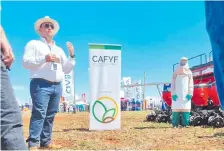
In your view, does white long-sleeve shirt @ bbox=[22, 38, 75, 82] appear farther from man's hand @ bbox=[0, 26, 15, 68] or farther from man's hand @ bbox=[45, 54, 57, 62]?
man's hand @ bbox=[0, 26, 15, 68]

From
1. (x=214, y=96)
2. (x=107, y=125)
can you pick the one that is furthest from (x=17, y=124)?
(x=214, y=96)

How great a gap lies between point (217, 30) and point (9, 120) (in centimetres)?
130

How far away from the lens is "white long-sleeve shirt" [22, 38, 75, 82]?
4.62 metres

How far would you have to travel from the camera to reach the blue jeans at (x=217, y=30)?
1.77 metres

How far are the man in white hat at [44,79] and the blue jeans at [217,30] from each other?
3002mm

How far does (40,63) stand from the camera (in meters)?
4.64

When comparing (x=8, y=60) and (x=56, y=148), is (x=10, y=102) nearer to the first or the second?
(x=8, y=60)

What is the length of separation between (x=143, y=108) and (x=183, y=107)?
28.6 metres

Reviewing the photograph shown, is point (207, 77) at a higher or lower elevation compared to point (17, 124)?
higher

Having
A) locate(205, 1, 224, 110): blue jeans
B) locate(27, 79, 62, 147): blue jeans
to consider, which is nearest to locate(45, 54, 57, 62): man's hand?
locate(27, 79, 62, 147): blue jeans

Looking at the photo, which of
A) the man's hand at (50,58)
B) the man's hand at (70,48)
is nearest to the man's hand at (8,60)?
the man's hand at (50,58)

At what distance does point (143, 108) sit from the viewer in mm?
37344

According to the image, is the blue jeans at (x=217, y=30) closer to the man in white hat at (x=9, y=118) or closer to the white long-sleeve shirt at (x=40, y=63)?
the man in white hat at (x=9, y=118)

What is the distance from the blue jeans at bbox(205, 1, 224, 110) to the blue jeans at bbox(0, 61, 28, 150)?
122cm
